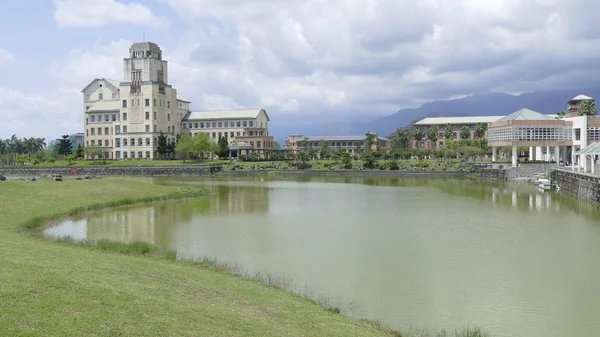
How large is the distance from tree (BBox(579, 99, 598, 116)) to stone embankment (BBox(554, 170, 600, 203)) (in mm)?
35093

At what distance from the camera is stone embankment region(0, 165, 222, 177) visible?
95.5 m

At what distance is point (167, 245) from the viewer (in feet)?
83.1

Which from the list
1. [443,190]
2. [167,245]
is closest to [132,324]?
[167,245]

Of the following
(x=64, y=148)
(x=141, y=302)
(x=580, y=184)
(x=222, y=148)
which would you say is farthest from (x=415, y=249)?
(x=64, y=148)

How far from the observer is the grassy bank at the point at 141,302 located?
9789 millimetres

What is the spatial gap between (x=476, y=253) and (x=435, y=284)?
20.3 feet

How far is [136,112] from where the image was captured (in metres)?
117

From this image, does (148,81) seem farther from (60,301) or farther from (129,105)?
(60,301)

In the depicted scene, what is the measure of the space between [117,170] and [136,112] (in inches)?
895

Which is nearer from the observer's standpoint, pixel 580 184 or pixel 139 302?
pixel 139 302

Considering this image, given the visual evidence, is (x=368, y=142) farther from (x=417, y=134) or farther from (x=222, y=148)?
(x=222, y=148)

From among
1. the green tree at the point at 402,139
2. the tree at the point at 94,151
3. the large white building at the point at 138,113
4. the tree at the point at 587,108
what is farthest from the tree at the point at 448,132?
the tree at the point at 94,151

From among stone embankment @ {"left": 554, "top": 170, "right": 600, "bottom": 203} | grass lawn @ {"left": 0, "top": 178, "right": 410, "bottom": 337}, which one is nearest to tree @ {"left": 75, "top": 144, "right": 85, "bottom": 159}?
stone embankment @ {"left": 554, "top": 170, "right": 600, "bottom": 203}

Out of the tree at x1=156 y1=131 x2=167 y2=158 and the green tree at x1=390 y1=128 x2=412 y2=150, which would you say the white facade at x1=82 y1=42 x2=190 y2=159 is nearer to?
the tree at x1=156 y1=131 x2=167 y2=158
